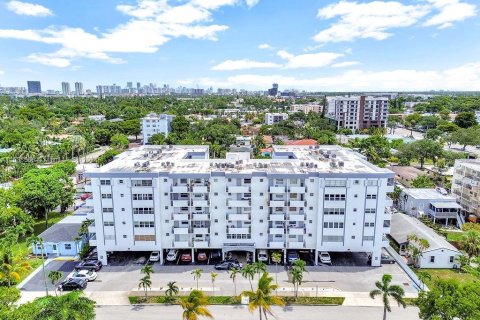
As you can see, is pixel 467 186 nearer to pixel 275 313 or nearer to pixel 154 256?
pixel 275 313

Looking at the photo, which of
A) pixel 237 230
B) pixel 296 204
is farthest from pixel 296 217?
pixel 237 230

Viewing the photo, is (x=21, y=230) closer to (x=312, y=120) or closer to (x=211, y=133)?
(x=211, y=133)

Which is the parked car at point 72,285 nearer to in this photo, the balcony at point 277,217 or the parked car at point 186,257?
the parked car at point 186,257

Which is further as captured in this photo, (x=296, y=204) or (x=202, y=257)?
(x=202, y=257)

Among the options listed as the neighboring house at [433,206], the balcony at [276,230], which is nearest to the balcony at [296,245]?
the balcony at [276,230]

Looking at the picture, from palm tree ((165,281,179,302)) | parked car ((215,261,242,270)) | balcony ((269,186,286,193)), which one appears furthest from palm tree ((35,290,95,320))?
balcony ((269,186,286,193))

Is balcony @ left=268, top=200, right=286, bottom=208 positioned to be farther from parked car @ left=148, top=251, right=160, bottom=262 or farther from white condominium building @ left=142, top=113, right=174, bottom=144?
white condominium building @ left=142, top=113, right=174, bottom=144

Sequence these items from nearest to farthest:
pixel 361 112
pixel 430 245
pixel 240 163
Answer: pixel 430 245
pixel 240 163
pixel 361 112

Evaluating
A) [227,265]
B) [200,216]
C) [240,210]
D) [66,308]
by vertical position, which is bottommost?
[227,265]
